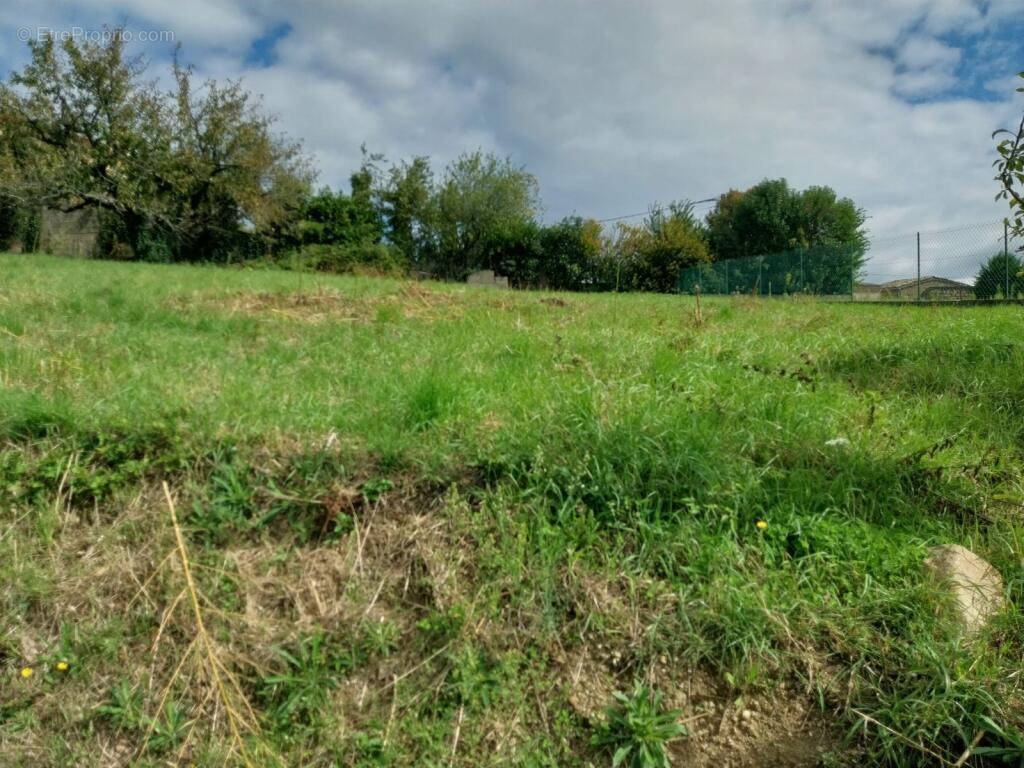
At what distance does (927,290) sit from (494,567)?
16.8m

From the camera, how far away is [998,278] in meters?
13.1

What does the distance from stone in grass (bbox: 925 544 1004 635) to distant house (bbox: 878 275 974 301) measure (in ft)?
44.4

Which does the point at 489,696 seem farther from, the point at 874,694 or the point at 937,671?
the point at 937,671

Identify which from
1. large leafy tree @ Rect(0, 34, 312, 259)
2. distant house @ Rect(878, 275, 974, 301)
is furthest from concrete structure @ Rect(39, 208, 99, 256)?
distant house @ Rect(878, 275, 974, 301)

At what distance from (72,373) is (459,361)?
93.9 inches

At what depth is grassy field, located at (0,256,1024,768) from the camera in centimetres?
213

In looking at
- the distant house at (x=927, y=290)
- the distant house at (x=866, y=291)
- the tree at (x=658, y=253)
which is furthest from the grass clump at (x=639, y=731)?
the tree at (x=658, y=253)

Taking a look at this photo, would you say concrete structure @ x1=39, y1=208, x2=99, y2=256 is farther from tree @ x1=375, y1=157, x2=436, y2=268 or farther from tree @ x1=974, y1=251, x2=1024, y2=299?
tree @ x1=974, y1=251, x2=1024, y2=299

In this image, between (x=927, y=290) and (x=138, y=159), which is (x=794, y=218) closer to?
(x=927, y=290)

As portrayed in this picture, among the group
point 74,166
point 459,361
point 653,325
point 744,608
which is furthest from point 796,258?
point 74,166

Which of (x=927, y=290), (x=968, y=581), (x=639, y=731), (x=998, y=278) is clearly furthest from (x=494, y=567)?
(x=927, y=290)

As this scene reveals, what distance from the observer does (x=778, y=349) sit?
4898mm

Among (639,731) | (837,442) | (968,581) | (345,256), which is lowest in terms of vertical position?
(639,731)

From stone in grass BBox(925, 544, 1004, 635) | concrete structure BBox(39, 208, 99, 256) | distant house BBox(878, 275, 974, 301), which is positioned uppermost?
concrete structure BBox(39, 208, 99, 256)
